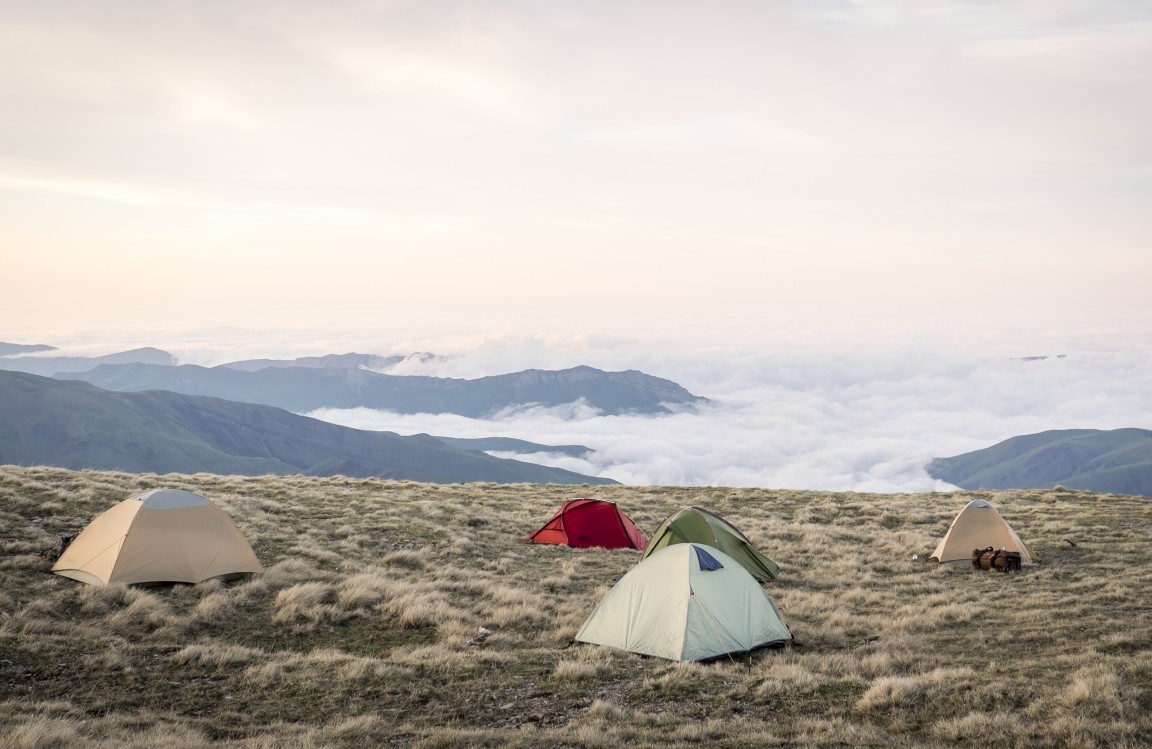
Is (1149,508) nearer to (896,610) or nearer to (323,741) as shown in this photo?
(896,610)

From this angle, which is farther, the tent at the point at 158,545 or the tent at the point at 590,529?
the tent at the point at 590,529

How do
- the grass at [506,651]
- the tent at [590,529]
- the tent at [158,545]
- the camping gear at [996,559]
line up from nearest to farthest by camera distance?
the grass at [506,651], the tent at [158,545], the camping gear at [996,559], the tent at [590,529]

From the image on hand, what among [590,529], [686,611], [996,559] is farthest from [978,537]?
[686,611]

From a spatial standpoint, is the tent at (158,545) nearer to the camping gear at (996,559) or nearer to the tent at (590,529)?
the tent at (590,529)

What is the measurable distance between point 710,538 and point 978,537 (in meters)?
9.29

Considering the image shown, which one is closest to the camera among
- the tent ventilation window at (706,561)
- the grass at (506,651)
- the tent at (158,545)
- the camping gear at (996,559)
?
the grass at (506,651)

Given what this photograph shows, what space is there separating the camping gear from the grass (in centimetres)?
48

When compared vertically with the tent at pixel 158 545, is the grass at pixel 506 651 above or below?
below

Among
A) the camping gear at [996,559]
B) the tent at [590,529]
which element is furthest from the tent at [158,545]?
the camping gear at [996,559]

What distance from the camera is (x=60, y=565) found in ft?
55.9

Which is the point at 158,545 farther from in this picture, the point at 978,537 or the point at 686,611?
the point at 978,537

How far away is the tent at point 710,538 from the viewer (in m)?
21.4

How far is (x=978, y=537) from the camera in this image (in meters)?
23.6

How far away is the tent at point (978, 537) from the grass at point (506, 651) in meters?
0.90
